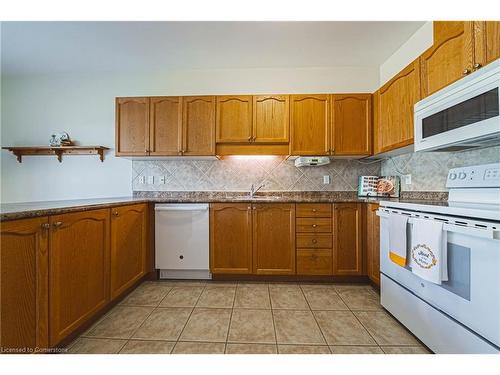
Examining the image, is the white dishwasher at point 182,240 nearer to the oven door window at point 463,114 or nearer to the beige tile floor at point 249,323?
the beige tile floor at point 249,323

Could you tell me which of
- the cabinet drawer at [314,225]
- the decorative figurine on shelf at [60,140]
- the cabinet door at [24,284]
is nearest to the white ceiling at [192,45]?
the decorative figurine on shelf at [60,140]

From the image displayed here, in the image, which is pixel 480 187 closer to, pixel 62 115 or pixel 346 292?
pixel 346 292

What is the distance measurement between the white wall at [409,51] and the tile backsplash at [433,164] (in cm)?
99

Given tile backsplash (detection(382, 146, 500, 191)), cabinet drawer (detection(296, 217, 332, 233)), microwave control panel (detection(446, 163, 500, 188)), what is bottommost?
cabinet drawer (detection(296, 217, 332, 233))

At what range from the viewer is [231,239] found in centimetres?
225

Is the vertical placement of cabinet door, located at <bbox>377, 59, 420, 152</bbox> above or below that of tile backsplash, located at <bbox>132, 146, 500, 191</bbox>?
above

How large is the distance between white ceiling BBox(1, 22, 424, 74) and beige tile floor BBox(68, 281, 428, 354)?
2.52 m

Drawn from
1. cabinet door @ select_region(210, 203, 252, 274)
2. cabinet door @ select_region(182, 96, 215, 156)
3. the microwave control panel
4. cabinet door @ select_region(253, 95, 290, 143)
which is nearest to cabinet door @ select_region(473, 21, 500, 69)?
the microwave control panel

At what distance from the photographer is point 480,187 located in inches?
47.2

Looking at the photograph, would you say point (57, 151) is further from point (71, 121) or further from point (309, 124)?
point (309, 124)

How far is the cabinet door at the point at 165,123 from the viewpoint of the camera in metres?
2.52

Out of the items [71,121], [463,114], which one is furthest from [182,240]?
[463,114]

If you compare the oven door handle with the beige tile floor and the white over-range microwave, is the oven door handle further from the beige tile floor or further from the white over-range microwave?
the beige tile floor

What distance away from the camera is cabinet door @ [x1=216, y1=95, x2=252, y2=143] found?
2.50 m
